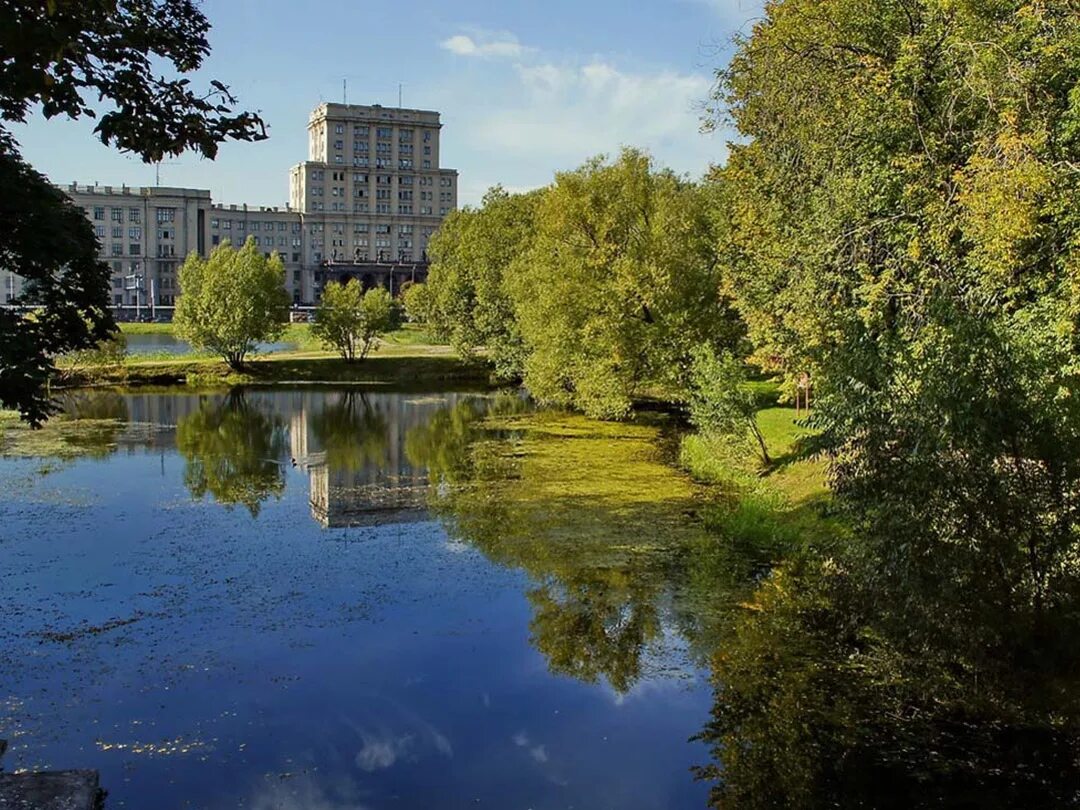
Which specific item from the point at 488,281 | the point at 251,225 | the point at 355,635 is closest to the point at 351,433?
the point at 488,281

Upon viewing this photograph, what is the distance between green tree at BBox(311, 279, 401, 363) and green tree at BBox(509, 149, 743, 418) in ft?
86.8

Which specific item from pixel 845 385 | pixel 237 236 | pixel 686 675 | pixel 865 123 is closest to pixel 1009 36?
pixel 865 123

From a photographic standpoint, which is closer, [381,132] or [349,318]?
[349,318]

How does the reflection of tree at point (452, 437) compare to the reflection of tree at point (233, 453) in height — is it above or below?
above

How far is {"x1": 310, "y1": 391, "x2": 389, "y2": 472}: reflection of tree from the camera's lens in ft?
109

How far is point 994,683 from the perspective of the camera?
507 inches

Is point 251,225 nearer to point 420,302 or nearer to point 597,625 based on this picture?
point 420,302

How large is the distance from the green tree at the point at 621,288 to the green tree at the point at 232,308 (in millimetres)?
26826

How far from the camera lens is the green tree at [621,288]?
38594 millimetres

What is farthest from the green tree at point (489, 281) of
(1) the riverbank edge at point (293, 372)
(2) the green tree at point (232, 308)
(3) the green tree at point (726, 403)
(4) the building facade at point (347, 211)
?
(4) the building facade at point (347, 211)

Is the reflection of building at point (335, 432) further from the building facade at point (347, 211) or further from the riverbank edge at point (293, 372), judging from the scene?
the building facade at point (347, 211)

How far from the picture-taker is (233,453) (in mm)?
34188

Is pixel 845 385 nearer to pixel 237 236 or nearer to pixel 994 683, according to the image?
pixel 994 683

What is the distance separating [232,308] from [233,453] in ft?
102
